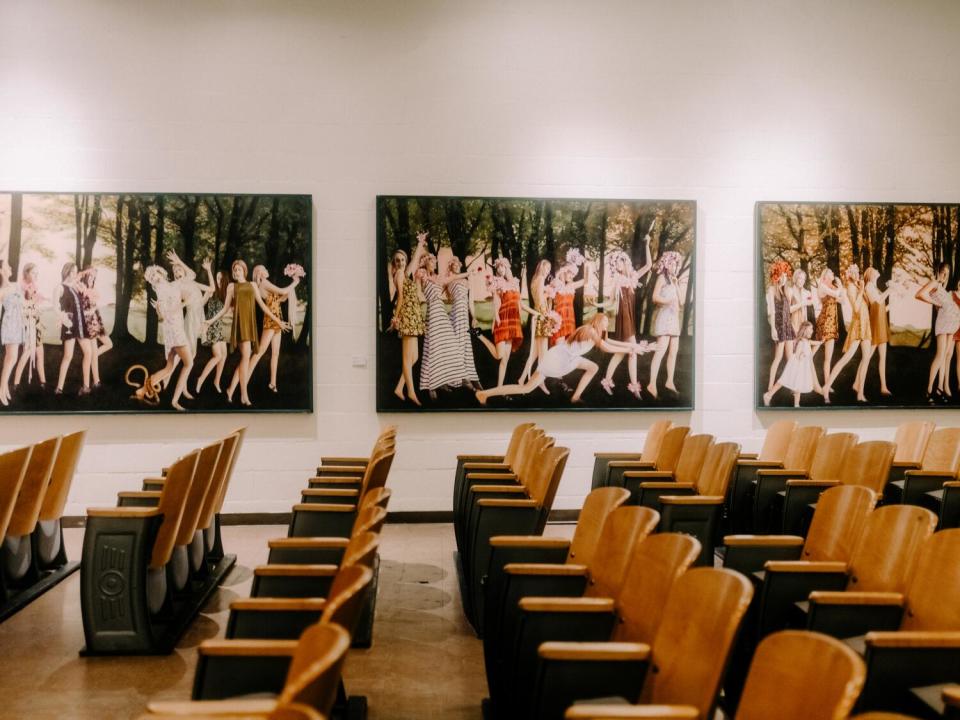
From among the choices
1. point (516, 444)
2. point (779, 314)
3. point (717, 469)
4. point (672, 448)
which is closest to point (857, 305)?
point (779, 314)

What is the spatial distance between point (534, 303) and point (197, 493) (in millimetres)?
3015

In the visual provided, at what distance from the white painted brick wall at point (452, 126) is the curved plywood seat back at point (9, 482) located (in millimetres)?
2318

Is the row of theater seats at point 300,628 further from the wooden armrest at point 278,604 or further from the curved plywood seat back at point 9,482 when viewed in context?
the curved plywood seat back at point 9,482

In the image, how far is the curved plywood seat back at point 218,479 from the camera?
4.39m

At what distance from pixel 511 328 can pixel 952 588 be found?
412 cm

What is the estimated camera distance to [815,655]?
165 cm

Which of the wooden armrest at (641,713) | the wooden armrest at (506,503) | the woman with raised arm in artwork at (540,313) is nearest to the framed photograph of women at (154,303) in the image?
the woman with raised arm in artwork at (540,313)

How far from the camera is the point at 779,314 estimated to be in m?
6.41

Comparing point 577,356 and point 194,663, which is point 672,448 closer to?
point 577,356

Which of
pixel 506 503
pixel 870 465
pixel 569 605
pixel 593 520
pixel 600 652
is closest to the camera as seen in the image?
pixel 600 652

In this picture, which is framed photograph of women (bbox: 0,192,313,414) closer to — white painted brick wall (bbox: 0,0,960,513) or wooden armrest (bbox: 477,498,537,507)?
white painted brick wall (bbox: 0,0,960,513)

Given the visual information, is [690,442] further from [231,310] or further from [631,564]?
[231,310]

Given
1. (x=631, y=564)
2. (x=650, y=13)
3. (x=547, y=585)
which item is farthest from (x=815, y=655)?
→ (x=650, y=13)

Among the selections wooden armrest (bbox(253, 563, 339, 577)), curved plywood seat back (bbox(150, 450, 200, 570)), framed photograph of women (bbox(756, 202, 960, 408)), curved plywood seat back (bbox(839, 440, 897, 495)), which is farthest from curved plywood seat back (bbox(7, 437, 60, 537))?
framed photograph of women (bbox(756, 202, 960, 408))
